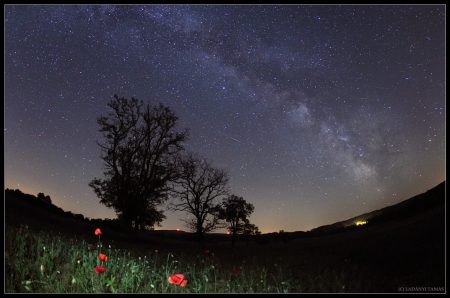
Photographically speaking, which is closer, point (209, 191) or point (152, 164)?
point (152, 164)

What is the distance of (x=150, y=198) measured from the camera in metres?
33.1

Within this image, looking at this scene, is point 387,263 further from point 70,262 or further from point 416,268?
point 70,262

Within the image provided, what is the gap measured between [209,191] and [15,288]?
31.6 m

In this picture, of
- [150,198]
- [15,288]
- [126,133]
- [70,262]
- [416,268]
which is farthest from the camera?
[150,198]

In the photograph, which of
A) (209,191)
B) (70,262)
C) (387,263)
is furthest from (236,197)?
(70,262)

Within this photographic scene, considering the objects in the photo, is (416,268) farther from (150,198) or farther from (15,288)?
(150,198)

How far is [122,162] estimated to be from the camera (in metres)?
31.1

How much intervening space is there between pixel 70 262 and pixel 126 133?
2534 centimetres

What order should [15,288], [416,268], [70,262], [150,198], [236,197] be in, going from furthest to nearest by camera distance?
1. [236,197]
2. [150,198]
3. [416,268]
4. [70,262]
5. [15,288]

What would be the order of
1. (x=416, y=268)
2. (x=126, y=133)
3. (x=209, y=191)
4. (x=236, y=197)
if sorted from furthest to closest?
(x=236, y=197) → (x=209, y=191) → (x=126, y=133) → (x=416, y=268)

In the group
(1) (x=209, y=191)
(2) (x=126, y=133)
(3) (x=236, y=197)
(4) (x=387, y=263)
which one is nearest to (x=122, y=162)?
(2) (x=126, y=133)

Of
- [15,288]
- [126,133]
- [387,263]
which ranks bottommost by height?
[387,263]
